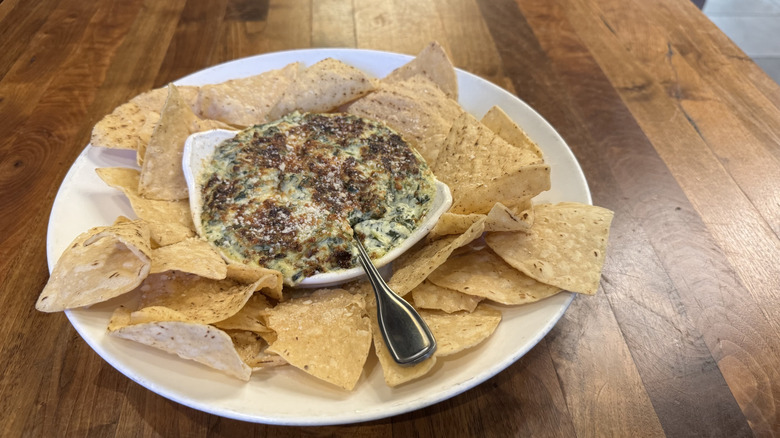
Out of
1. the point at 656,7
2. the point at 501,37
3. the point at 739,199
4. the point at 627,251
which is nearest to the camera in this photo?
the point at 627,251

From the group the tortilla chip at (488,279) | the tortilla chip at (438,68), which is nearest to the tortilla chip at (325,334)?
the tortilla chip at (488,279)

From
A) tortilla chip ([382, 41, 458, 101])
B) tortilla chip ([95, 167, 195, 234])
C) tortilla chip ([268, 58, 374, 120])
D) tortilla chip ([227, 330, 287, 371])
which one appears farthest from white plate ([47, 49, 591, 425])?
tortilla chip ([382, 41, 458, 101])

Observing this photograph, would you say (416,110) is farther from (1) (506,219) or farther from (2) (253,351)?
(2) (253,351)

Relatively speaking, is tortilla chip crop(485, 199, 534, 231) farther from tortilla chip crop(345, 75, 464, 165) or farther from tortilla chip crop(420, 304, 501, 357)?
tortilla chip crop(345, 75, 464, 165)

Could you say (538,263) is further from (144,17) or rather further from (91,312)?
(144,17)

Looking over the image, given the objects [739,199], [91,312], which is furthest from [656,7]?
[91,312]
